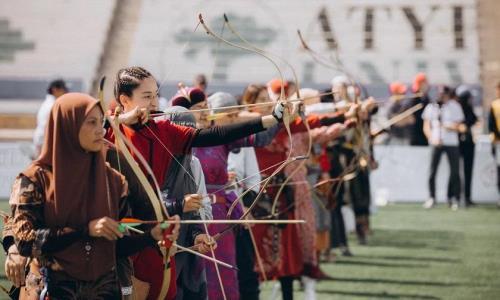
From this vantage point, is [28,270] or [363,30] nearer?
[28,270]

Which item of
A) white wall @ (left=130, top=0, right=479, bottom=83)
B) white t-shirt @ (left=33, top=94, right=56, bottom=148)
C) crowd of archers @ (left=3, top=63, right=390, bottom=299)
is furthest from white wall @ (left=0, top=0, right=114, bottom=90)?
crowd of archers @ (left=3, top=63, right=390, bottom=299)

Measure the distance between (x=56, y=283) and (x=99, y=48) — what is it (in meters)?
29.5

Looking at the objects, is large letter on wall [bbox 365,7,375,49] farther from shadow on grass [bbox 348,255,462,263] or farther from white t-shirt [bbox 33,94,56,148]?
shadow on grass [bbox 348,255,462,263]

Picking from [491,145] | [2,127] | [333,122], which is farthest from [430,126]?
[2,127]

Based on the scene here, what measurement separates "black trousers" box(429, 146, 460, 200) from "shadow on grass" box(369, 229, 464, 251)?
3.29 metres

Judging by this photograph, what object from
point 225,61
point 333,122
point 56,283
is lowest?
point 56,283

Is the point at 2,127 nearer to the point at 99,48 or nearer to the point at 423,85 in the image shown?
the point at 99,48

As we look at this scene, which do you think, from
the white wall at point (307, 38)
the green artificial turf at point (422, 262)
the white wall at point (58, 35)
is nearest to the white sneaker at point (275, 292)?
the green artificial turf at point (422, 262)

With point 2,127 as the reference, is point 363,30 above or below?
above

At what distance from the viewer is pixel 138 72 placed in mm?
4906

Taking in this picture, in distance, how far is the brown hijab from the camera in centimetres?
380

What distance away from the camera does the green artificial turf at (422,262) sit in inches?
348

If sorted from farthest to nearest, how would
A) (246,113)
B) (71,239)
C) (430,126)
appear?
(430,126) → (246,113) → (71,239)

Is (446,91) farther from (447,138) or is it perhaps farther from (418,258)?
(418,258)
